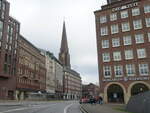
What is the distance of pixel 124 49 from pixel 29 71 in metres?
48.2

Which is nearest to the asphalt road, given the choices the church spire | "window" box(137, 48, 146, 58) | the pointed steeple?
"window" box(137, 48, 146, 58)

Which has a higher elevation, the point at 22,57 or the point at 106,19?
the point at 106,19

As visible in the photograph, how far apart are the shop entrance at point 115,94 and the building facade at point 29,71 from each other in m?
37.6

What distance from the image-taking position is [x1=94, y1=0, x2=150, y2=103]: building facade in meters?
42.4

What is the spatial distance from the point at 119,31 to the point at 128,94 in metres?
15.0

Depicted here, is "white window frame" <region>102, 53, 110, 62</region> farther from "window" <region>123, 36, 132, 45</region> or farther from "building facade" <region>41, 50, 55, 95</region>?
"building facade" <region>41, 50, 55, 95</region>

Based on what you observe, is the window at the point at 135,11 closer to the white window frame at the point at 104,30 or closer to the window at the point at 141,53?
the white window frame at the point at 104,30

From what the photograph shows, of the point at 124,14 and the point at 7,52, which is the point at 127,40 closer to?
the point at 124,14

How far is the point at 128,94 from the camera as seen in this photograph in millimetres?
42281

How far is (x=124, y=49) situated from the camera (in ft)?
148

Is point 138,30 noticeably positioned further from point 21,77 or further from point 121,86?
point 21,77

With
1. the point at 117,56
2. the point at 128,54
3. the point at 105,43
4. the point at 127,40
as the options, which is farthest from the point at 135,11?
the point at 117,56

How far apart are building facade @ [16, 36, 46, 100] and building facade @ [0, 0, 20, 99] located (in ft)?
12.8

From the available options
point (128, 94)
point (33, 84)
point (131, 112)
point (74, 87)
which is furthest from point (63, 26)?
point (131, 112)
